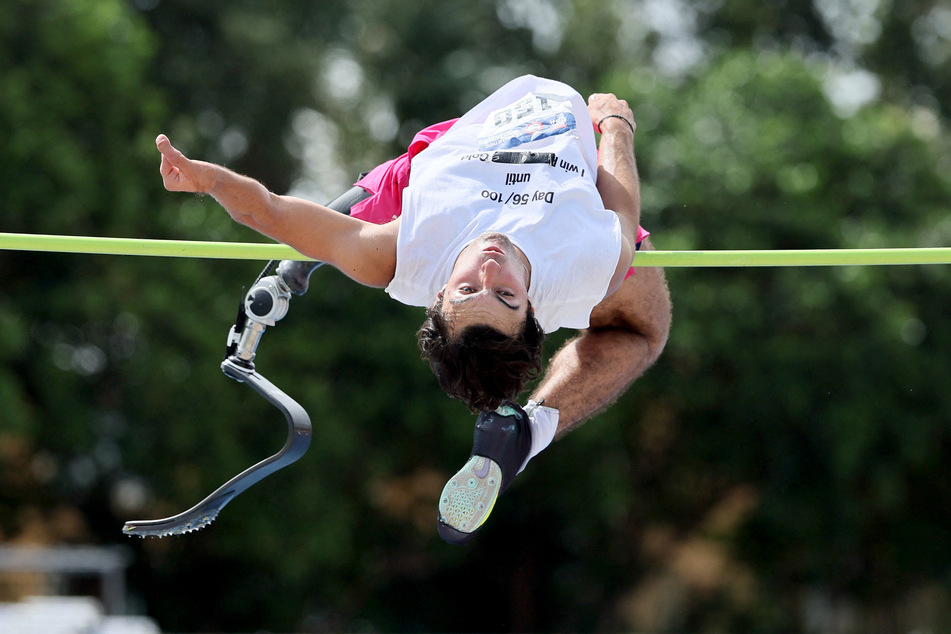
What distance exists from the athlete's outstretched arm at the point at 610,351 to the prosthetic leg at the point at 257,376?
34.5 inches

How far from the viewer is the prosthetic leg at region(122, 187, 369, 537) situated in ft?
13.9

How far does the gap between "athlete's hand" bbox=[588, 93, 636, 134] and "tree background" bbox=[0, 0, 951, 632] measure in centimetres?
803

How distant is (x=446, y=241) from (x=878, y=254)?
68.1 inches

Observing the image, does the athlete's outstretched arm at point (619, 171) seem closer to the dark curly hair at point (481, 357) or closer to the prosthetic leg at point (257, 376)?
the dark curly hair at point (481, 357)

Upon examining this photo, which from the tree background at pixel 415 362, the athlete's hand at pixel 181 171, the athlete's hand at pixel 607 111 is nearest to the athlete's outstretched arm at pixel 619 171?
the athlete's hand at pixel 607 111

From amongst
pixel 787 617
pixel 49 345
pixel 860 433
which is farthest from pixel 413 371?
pixel 787 617

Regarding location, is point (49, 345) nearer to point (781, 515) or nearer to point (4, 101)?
point (4, 101)

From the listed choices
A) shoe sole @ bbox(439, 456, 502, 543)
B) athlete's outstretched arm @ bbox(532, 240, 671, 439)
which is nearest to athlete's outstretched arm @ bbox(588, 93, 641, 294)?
athlete's outstretched arm @ bbox(532, 240, 671, 439)

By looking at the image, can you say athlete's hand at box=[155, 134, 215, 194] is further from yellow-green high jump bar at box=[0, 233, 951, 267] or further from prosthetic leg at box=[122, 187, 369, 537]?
→ prosthetic leg at box=[122, 187, 369, 537]

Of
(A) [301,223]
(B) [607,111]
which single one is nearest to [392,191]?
(A) [301,223]

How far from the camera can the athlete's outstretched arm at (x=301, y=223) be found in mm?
3435

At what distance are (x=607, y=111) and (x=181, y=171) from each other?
5.03ft

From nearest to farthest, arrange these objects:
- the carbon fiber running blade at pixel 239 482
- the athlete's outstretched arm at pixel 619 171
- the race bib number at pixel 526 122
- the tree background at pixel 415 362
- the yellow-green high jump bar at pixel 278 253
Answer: the athlete's outstretched arm at pixel 619 171 → the race bib number at pixel 526 122 → the yellow-green high jump bar at pixel 278 253 → the carbon fiber running blade at pixel 239 482 → the tree background at pixel 415 362

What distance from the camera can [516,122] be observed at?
12.8 feet
